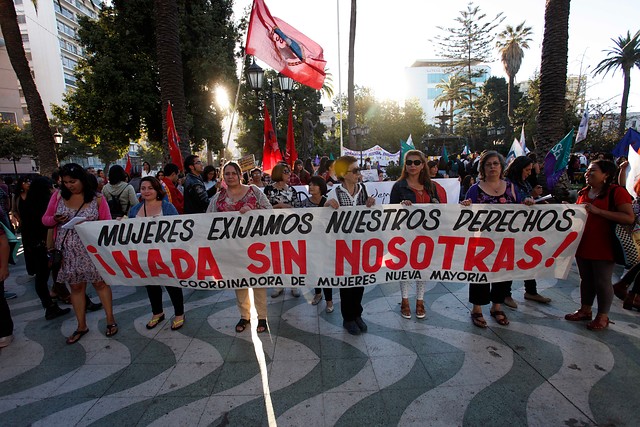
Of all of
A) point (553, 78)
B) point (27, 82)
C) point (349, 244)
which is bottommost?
point (349, 244)

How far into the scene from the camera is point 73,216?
3596 millimetres

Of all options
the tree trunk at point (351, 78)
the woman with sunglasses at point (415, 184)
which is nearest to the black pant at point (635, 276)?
the woman with sunglasses at point (415, 184)

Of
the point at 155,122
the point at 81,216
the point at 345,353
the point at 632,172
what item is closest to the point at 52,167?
the point at 155,122

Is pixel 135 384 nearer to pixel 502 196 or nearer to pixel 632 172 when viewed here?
pixel 502 196

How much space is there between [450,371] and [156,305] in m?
3.24

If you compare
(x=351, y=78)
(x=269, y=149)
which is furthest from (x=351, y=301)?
(x=351, y=78)

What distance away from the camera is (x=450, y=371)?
294 centimetres

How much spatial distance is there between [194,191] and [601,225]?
4.86 m

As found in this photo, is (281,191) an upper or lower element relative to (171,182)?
lower

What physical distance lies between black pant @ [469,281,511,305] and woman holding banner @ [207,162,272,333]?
7.46 feet

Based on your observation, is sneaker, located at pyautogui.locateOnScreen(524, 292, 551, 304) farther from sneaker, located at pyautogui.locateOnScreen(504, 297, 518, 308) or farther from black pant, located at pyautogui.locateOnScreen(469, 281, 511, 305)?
black pant, located at pyautogui.locateOnScreen(469, 281, 511, 305)

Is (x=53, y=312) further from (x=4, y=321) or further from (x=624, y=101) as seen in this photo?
(x=624, y=101)

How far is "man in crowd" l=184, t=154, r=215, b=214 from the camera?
4910mm

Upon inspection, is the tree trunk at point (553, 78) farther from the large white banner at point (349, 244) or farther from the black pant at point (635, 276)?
the large white banner at point (349, 244)
